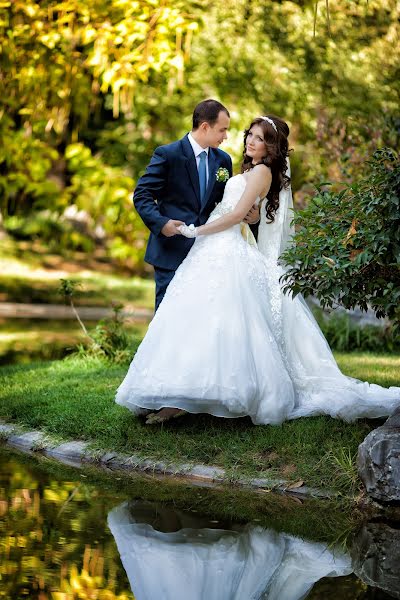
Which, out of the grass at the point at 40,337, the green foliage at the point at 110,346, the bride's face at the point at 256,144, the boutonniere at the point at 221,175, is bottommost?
the grass at the point at 40,337

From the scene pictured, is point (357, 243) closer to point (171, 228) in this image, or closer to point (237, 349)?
point (237, 349)

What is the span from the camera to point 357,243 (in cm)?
559

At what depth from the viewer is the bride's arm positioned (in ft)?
22.0

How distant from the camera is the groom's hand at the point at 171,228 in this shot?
658 centimetres

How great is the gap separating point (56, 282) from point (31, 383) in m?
11.0

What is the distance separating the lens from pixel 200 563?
4.45 m

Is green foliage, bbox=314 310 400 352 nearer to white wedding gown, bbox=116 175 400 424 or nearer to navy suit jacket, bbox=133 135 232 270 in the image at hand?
white wedding gown, bbox=116 175 400 424

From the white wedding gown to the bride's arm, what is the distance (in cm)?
8

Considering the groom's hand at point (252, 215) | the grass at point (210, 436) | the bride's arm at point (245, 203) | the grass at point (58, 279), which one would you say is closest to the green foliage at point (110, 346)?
the grass at point (210, 436)

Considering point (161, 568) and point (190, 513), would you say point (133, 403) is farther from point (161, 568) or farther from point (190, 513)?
point (161, 568)

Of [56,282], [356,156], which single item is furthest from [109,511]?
[56,282]

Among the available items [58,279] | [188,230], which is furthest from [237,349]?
[58,279]

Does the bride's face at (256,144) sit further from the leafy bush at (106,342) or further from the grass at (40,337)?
the grass at (40,337)

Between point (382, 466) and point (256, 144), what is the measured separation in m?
2.38
